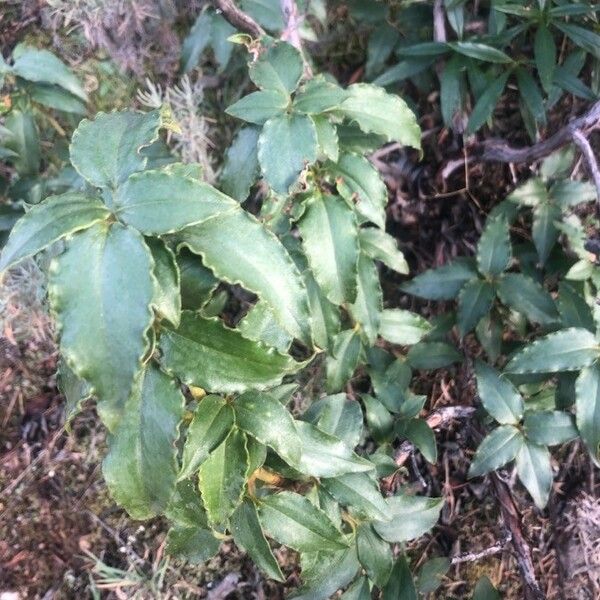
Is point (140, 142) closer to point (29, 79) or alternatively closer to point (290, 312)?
point (290, 312)

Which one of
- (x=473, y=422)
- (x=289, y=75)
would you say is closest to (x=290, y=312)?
(x=289, y=75)

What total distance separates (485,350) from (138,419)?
94 cm

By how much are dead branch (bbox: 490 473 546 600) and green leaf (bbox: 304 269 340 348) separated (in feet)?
1.72

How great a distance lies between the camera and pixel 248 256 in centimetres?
83

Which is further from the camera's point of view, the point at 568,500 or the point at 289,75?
the point at 568,500

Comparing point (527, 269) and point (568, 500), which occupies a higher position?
point (527, 269)

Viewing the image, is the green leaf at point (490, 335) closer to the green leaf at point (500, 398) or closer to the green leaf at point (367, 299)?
the green leaf at point (500, 398)

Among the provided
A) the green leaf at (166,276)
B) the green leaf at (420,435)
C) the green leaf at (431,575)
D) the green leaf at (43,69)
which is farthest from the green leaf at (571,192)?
the green leaf at (43,69)

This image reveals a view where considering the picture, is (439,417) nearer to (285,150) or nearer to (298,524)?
(298,524)

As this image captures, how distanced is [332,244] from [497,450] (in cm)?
55

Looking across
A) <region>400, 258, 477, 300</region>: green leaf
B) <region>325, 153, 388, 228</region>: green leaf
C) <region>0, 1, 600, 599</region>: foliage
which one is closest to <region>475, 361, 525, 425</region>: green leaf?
<region>0, 1, 600, 599</region>: foliage

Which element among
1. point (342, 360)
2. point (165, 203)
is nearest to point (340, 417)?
point (342, 360)

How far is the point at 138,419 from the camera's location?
860 mm

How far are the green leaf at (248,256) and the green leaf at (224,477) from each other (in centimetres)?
22
